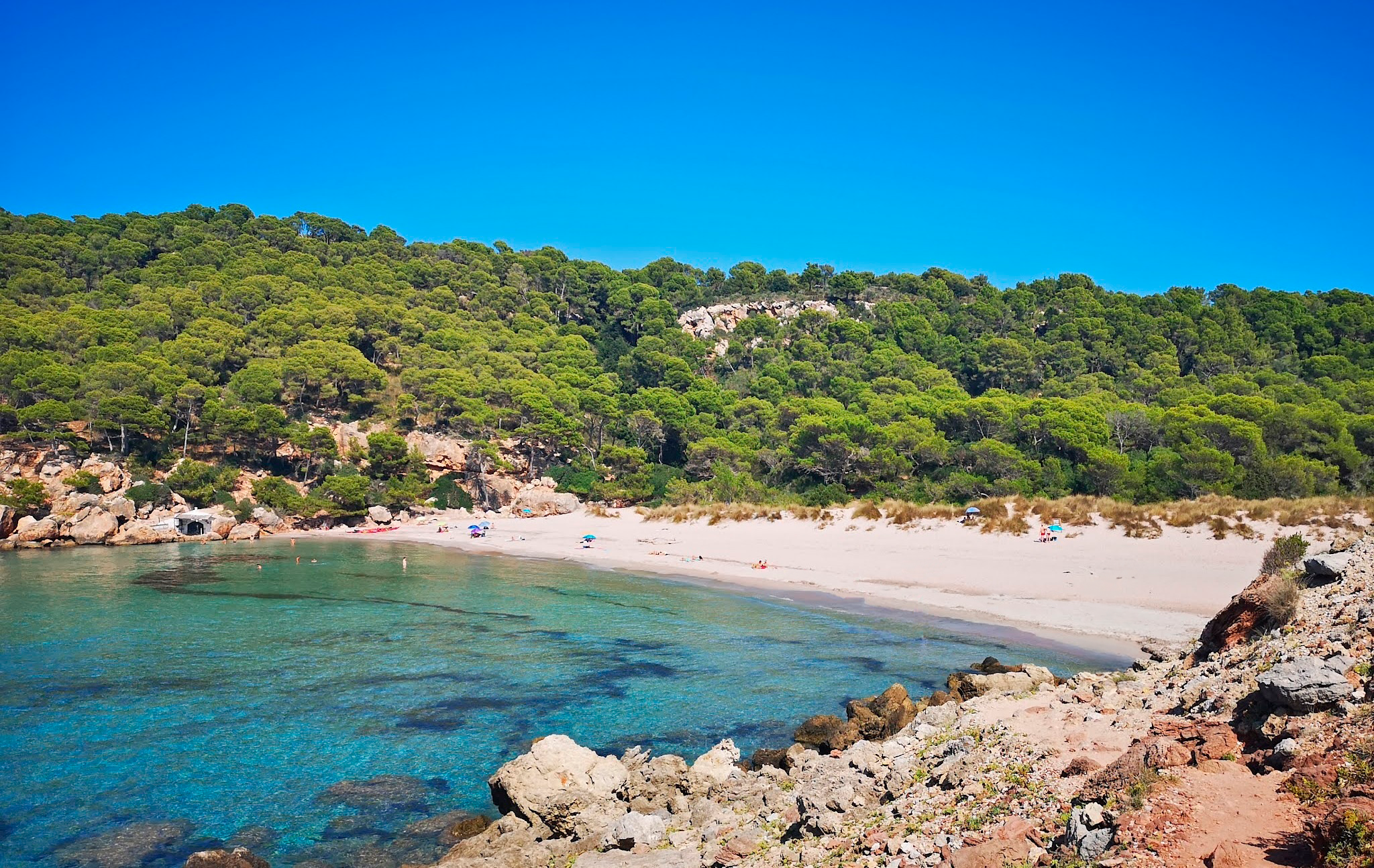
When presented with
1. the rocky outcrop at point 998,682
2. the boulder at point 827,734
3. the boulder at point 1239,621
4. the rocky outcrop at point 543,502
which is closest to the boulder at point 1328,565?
the boulder at point 1239,621

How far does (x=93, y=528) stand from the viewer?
130 ft

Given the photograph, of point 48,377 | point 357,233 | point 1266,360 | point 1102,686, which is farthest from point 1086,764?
point 357,233

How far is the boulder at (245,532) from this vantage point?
43625 mm

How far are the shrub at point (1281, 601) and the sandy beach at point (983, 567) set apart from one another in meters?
8.94

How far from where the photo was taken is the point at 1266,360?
61844 millimetres

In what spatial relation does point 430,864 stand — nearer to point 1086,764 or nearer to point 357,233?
point 1086,764

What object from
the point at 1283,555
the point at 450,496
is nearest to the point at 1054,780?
the point at 1283,555

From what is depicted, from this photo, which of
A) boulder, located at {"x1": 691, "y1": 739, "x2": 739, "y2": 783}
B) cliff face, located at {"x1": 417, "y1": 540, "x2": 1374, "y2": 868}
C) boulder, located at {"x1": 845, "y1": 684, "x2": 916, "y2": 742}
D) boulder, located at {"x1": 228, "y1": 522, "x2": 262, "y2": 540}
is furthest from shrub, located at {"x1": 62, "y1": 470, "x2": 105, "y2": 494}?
boulder, located at {"x1": 691, "y1": 739, "x2": 739, "y2": 783}

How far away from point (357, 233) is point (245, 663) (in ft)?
300

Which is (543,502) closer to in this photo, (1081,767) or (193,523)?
(193,523)

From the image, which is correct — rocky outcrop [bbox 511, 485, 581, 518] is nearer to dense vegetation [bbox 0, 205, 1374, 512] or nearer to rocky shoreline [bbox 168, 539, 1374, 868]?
dense vegetation [bbox 0, 205, 1374, 512]

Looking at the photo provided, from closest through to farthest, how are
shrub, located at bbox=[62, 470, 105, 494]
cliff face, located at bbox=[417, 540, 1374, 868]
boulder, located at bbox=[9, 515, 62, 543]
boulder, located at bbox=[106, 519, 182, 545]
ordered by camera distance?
cliff face, located at bbox=[417, 540, 1374, 868]
boulder, located at bbox=[9, 515, 62, 543]
boulder, located at bbox=[106, 519, 182, 545]
shrub, located at bbox=[62, 470, 105, 494]

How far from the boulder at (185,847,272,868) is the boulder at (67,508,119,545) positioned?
40.8 meters

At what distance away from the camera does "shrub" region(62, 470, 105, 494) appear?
4238 centimetres
